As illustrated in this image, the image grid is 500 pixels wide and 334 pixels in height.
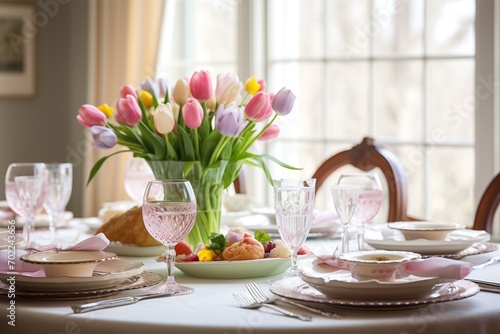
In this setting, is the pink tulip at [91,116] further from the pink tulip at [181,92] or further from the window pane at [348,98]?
the window pane at [348,98]

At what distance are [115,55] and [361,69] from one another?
139cm

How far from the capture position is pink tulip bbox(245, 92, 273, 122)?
5.70 feet

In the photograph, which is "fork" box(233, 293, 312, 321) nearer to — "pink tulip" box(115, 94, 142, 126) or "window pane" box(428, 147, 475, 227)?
"pink tulip" box(115, 94, 142, 126)

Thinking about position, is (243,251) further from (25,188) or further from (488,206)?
(488,206)

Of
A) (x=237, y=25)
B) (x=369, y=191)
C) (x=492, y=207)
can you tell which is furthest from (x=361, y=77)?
(x=369, y=191)

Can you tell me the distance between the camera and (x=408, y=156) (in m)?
3.47

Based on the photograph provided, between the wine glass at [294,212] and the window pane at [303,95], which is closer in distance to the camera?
the wine glass at [294,212]

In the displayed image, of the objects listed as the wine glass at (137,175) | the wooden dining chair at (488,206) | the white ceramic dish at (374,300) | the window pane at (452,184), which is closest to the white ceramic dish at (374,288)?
the white ceramic dish at (374,300)

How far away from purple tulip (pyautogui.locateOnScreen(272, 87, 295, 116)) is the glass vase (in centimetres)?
17

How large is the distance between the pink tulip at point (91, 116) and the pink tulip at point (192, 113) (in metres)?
0.23

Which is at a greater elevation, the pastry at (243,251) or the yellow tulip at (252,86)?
the yellow tulip at (252,86)

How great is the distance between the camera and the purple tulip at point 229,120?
169 centimetres

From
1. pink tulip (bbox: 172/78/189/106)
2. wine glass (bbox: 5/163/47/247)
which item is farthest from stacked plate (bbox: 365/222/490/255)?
wine glass (bbox: 5/163/47/247)

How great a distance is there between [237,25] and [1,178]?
1.78 m
